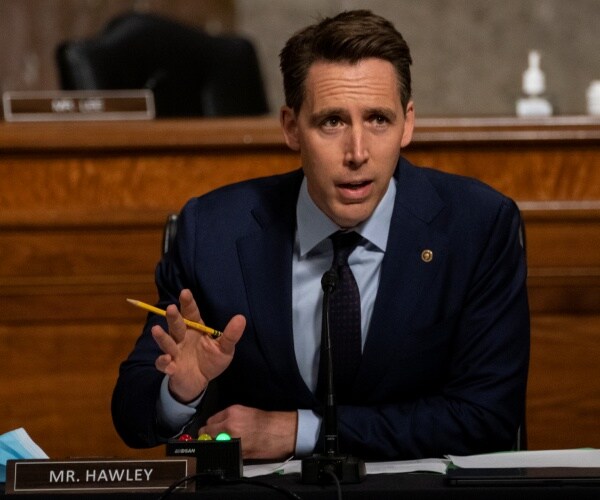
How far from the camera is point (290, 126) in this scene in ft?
7.12

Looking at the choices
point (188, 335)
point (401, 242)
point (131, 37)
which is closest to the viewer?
point (188, 335)

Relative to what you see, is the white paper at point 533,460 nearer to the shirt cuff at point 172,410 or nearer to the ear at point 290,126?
the shirt cuff at point 172,410

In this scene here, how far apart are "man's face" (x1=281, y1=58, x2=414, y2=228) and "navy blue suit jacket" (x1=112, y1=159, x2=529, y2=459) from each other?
0.47ft

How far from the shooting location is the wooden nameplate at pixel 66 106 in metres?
3.32

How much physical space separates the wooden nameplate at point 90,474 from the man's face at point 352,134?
0.72 m

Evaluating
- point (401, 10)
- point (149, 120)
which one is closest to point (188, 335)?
→ point (149, 120)

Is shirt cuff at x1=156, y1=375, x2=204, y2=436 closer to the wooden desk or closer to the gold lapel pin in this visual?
the gold lapel pin

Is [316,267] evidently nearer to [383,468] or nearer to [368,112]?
[368,112]

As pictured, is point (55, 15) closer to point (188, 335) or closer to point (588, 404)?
point (588, 404)

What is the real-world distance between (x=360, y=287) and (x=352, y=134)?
29cm

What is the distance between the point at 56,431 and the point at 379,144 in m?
1.41

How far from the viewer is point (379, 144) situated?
6.48 feet

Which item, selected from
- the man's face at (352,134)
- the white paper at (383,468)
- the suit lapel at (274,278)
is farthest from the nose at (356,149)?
the white paper at (383,468)

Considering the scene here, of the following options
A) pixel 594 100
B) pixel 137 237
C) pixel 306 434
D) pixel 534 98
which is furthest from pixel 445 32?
pixel 306 434
